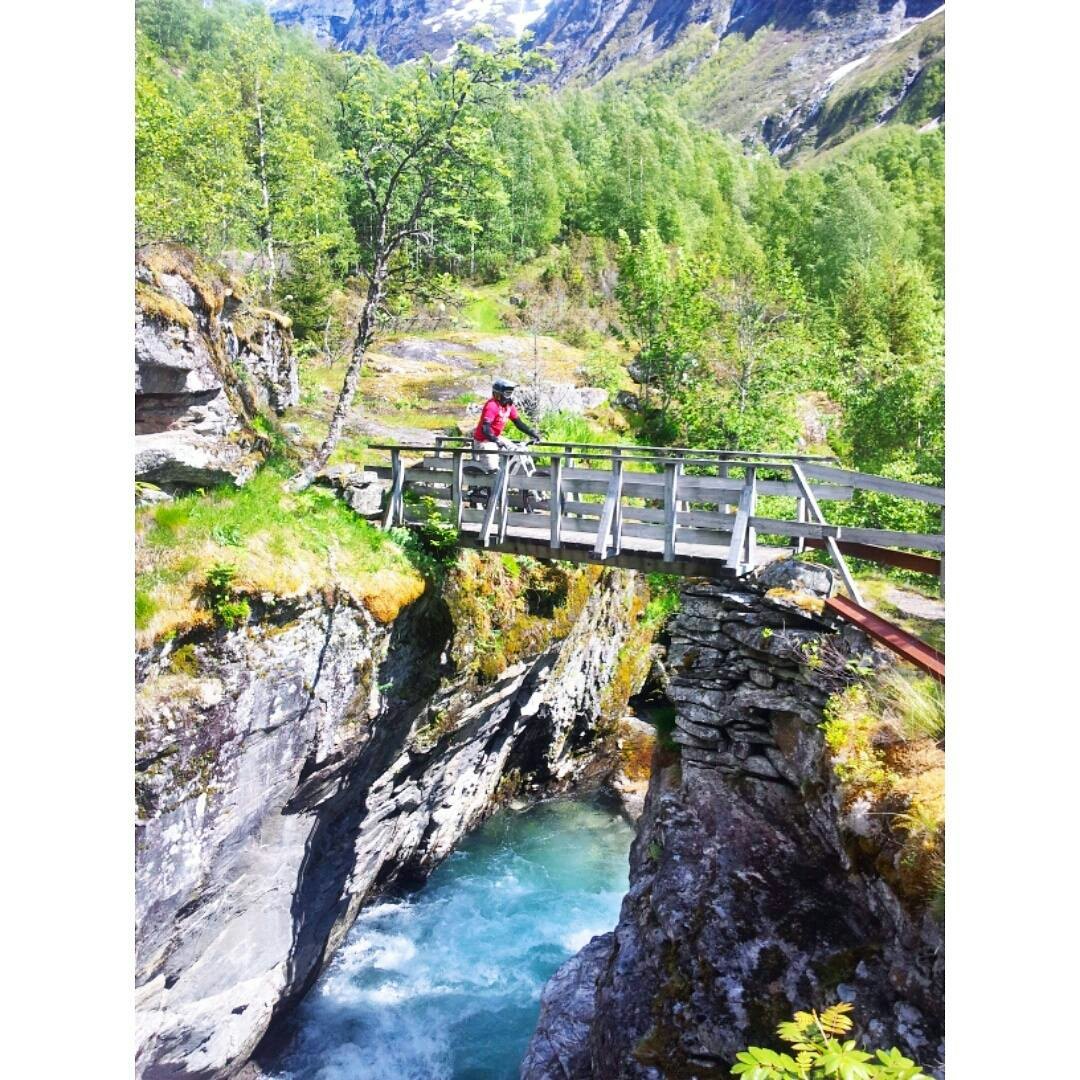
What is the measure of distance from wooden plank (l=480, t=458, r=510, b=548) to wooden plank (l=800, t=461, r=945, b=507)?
326 centimetres

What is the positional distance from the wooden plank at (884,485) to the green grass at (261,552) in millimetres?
4688

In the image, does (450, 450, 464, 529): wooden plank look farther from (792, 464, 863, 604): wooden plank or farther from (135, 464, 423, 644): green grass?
(792, 464, 863, 604): wooden plank

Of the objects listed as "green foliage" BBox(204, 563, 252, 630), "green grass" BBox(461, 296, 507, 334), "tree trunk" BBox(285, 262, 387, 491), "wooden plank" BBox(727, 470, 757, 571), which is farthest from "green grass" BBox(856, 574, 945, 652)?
"green grass" BBox(461, 296, 507, 334)

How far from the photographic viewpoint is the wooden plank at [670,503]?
7.06 m

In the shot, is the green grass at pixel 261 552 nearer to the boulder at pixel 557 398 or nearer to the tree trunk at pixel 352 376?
the tree trunk at pixel 352 376

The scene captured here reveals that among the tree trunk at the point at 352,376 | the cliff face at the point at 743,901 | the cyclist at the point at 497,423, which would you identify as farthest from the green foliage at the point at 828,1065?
the tree trunk at the point at 352,376

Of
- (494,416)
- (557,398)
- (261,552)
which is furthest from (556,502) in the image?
(557,398)

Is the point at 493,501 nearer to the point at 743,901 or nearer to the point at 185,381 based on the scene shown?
the point at 185,381

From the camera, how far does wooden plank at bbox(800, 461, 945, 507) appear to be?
533 centimetres

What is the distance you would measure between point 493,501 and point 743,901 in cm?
478

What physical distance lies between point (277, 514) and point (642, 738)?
10.1m

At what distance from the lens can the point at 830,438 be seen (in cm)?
1789
